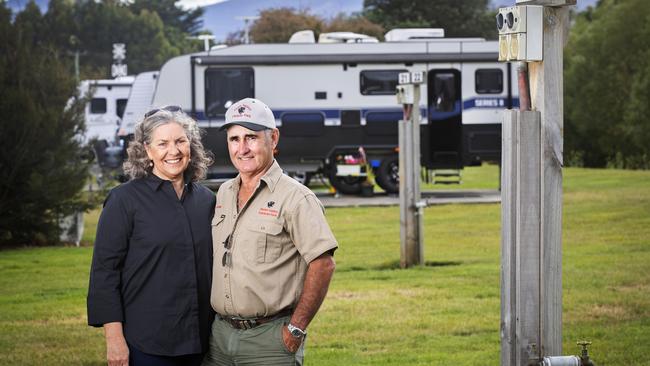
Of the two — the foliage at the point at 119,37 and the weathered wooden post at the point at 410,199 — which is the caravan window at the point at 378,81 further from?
the foliage at the point at 119,37

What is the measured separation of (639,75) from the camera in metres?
43.3

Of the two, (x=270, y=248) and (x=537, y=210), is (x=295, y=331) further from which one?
(x=537, y=210)

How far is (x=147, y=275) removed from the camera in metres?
5.09

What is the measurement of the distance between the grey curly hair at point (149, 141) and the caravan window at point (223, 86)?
1802cm

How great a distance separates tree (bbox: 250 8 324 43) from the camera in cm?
5466

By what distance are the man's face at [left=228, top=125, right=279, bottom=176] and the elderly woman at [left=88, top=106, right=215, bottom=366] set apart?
0.25 metres

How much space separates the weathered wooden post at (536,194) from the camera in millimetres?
5270

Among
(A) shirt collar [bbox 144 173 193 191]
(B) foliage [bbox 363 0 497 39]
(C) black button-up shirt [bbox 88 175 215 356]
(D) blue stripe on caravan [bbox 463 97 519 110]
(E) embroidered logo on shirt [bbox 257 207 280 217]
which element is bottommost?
(C) black button-up shirt [bbox 88 175 215 356]

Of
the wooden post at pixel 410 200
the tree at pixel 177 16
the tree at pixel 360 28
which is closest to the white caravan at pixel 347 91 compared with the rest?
the wooden post at pixel 410 200

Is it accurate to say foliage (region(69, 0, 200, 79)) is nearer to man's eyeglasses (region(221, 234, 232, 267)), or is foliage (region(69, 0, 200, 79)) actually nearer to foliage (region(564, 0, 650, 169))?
foliage (region(564, 0, 650, 169))

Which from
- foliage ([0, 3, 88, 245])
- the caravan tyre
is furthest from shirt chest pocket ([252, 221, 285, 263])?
the caravan tyre

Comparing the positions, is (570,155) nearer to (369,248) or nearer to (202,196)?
(369,248)

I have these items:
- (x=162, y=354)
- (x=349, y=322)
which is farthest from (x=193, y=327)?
(x=349, y=322)

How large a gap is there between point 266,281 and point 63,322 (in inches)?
221
